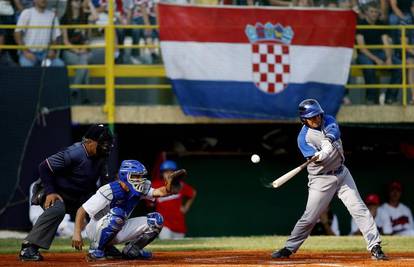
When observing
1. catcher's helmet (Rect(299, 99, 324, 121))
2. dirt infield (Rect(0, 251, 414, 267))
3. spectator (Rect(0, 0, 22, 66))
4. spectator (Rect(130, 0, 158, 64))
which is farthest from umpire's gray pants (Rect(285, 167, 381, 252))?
spectator (Rect(0, 0, 22, 66))

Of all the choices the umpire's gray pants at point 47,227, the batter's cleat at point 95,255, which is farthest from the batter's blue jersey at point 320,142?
the umpire's gray pants at point 47,227

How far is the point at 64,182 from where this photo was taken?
10.6 metres

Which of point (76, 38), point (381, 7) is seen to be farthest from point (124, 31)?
point (381, 7)

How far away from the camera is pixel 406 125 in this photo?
17125mm

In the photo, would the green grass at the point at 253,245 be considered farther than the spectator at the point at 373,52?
No

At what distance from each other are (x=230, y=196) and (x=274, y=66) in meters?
3.02

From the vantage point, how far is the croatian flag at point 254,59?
1602cm

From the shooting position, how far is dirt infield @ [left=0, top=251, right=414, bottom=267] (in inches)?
380

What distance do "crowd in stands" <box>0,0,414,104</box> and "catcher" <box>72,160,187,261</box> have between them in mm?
5971

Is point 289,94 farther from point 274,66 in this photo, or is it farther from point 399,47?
point 399,47

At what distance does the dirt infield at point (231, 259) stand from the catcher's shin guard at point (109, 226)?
0.26 m

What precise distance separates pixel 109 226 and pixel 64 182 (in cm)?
79

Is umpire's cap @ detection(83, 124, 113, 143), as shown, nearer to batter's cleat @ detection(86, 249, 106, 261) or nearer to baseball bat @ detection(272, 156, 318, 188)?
batter's cleat @ detection(86, 249, 106, 261)

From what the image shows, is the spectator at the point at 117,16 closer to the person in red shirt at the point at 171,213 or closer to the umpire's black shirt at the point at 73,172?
the person in red shirt at the point at 171,213
